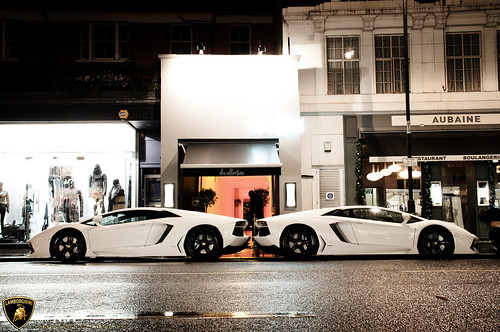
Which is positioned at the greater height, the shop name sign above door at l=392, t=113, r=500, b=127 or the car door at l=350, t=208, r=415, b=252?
the shop name sign above door at l=392, t=113, r=500, b=127

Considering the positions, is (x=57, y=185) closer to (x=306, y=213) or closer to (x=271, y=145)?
(x=271, y=145)

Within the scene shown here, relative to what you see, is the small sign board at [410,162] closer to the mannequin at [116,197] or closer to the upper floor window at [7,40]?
the mannequin at [116,197]

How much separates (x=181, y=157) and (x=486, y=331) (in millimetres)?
13078

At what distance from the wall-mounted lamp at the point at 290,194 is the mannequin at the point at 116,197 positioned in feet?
20.9

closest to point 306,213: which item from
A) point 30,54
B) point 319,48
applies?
point 319,48

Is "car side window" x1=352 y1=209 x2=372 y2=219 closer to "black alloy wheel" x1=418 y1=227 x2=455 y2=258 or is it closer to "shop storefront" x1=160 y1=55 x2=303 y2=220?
"black alloy wheel" x1=418 y1=227 x2=455 y2=258

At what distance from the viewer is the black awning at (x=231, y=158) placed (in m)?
14.6

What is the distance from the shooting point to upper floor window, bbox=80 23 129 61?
727 inches

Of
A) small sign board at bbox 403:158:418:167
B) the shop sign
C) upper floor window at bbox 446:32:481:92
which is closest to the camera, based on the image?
small sign board at bbox 403:158:418:167

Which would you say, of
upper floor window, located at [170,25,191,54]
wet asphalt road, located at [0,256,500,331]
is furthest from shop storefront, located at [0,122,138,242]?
wet asphalt road, located at [0,256,500,331]

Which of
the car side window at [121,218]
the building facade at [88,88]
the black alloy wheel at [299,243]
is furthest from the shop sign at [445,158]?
the car side window at [121,218]

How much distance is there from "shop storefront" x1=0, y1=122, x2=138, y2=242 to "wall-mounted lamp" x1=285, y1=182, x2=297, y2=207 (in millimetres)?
5961

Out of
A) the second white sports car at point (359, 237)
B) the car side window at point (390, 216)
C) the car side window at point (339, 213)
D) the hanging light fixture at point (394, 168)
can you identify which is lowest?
the second white sports car at point (359, 237)

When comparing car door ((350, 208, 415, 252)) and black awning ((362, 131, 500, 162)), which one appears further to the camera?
black awning ((362, 131, 500, 162))
